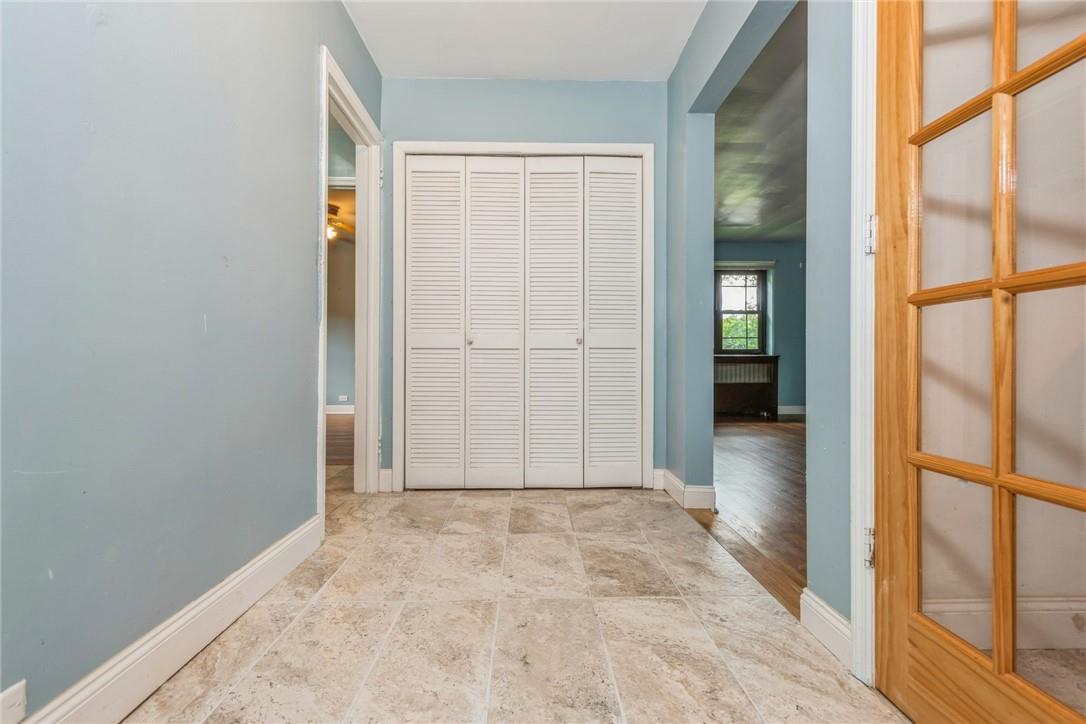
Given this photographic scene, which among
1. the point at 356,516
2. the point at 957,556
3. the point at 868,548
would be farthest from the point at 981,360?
the point at 356,516

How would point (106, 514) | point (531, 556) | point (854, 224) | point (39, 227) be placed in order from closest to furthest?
point (39, 227) → point (106, 514) → point (854, 224) → point (531, 556)

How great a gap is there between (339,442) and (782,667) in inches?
169

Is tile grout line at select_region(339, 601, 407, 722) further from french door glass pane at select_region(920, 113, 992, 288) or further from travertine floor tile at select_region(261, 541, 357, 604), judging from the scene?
french door glass pane at select_region(920, 113, 992, 288)

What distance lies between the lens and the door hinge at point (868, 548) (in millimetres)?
1180

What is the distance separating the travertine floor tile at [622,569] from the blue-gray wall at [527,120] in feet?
Result: 3.52

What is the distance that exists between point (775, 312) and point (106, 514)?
7855 millimetres

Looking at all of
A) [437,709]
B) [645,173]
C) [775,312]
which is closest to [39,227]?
[437,709]

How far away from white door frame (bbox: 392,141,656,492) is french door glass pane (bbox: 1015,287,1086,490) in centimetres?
216

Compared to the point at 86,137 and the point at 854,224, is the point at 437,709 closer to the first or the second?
the point at 86,137

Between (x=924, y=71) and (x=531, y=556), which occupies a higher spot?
(x=924, y=71)

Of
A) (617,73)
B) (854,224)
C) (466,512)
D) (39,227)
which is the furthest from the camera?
(617,73)

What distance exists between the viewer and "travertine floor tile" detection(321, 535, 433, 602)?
163cm

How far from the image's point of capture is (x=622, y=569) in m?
1.83

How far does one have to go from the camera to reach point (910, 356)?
1090 millimetres
